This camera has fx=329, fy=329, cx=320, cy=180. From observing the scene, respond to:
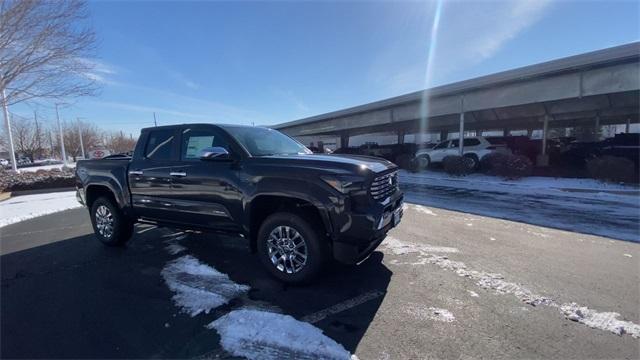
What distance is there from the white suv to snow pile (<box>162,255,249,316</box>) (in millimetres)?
15189

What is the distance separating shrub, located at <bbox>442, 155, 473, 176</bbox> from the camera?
15.5 meters

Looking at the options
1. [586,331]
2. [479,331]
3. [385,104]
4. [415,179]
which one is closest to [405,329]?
[479,331]

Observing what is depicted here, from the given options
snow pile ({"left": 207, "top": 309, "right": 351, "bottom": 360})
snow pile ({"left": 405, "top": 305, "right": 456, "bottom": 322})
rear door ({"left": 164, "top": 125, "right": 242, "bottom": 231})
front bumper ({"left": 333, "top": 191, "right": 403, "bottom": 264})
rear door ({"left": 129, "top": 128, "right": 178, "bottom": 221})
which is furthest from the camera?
rear door ({"left": 129, "top": 128, "right": 178, "bottom": 221})

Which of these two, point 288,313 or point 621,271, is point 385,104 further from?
point 288,313

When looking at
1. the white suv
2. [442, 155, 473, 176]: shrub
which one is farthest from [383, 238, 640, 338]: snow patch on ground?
the white suv

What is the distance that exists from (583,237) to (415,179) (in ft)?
33.2

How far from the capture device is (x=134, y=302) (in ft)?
11.9

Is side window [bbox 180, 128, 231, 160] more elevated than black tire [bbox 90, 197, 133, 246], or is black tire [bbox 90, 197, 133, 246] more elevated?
side window [bbox 180, 128, 231, 160]

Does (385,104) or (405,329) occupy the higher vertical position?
(385,104)

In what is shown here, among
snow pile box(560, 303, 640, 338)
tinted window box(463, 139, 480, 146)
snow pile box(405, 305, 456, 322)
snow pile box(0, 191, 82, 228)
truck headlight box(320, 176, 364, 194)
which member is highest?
tinted window box(463, 139, 480, 146)

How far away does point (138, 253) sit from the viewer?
5.34 m

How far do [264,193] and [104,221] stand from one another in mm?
3669

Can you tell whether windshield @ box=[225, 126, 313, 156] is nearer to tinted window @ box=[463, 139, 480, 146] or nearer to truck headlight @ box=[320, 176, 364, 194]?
truck headlight @ box=[320, 176, 364, 194]

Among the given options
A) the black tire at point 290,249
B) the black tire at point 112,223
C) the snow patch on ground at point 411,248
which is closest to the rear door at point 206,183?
the black tire at point 290,249
